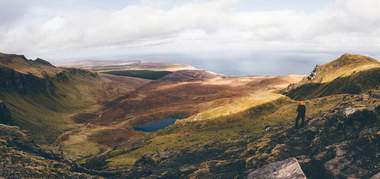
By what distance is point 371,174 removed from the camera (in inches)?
7751
